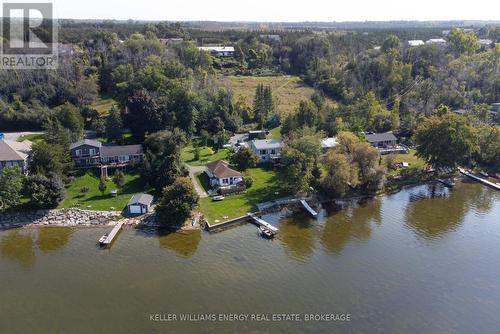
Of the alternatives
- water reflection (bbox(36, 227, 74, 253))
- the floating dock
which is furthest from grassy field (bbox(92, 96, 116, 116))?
the floating dock

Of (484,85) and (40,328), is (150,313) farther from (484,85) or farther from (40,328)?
(484,85)

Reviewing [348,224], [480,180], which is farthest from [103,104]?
[480,180]

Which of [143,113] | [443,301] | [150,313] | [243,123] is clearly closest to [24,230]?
[150,313]

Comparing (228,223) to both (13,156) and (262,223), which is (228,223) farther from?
(13,156)

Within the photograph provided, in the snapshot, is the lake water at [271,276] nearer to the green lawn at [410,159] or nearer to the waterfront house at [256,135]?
the green lawn at [410,159]

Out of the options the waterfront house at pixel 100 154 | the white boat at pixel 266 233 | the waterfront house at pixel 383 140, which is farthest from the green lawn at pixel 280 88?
the white boat at pixel 266 233

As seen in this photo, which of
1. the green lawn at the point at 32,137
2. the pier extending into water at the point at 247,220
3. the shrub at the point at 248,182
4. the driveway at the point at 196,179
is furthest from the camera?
the green lawn at the point at 32,137

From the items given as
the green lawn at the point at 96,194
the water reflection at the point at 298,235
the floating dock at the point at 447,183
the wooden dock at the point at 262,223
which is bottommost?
the water reflection at the point at 298,235

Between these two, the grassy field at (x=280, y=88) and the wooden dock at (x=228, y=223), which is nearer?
the wooden dock at (x=228, y=223)
